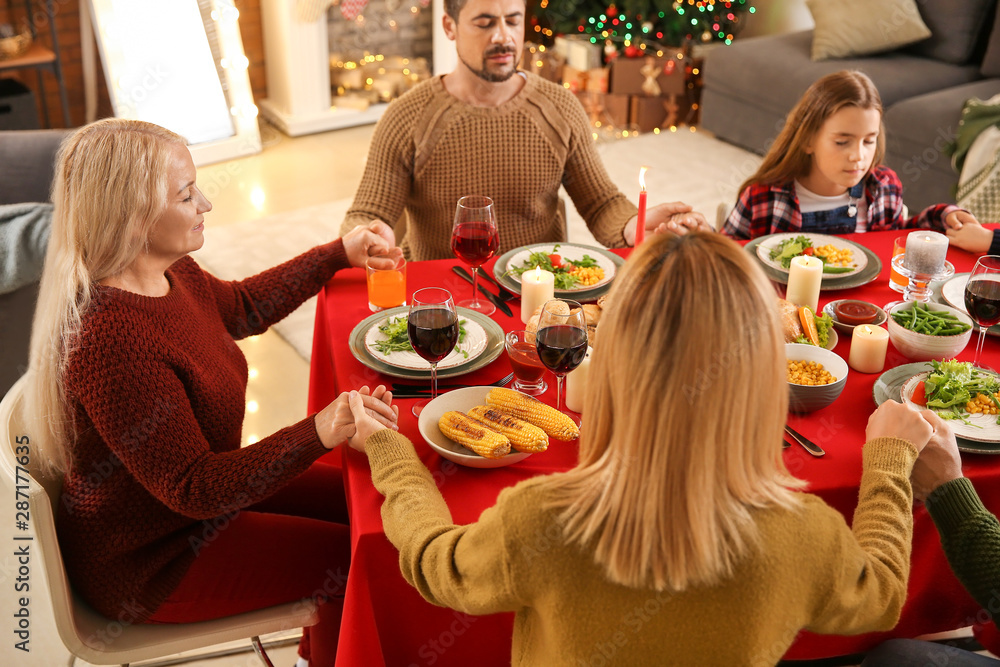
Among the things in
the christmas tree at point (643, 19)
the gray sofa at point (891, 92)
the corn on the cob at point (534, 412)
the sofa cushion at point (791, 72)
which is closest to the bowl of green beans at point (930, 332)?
the corn on the cob at point (534, 412)

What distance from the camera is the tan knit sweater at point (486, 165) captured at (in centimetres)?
246

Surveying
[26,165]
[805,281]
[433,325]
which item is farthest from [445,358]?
[26,165]

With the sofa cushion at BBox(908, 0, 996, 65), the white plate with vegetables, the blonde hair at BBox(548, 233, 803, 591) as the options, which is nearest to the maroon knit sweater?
the blonde hair at BBox(548, 233, 803, 591)

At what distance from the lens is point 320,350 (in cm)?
199

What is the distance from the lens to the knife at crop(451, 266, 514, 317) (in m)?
1.87

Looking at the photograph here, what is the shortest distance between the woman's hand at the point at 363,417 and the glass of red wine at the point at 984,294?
103 centimetres

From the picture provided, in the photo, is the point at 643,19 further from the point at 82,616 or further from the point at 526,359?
the point at 82,616

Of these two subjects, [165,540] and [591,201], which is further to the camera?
[591,201]

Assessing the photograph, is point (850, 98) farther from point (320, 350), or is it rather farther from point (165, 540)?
point (165, 540)

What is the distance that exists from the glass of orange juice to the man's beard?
2.55ft

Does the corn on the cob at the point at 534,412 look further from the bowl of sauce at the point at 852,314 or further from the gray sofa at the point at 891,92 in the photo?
the gray sofa at the point at 891,92

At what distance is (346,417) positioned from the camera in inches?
56.5

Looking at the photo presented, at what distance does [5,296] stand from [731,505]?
89.0 inches

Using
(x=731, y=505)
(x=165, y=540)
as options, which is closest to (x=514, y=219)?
(x=165, y=540)
